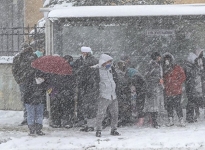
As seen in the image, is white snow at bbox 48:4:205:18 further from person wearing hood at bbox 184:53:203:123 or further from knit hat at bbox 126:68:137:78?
knit hat at bbox 126:68:137:78

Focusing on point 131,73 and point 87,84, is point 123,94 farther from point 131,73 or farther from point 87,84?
point 87,84

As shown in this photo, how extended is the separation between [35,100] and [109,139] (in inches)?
70.1

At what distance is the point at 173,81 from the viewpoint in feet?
38.5

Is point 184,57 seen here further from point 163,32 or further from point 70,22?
point 70,22

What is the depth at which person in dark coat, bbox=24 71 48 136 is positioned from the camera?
35.0ft

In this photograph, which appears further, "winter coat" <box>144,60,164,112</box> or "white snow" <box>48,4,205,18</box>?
"white snow" <box>48,4,205,18</box>

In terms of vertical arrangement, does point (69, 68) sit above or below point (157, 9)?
below

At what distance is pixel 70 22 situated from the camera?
12.5 metres

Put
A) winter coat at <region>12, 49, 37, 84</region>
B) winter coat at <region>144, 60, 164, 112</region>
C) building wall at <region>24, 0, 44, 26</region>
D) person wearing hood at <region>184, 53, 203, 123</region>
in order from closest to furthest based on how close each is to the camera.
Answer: winter coat at <region>12, 49, 37, 84</region>, winter coat at <region>144, 60, 164, 112</region>, person wearing hood at <region>184, 53, 203, 123</region>, building wall at <region>24, 0, 44, 26</region>

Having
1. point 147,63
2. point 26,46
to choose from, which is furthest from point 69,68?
point 147,63

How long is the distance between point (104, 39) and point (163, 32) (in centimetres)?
153

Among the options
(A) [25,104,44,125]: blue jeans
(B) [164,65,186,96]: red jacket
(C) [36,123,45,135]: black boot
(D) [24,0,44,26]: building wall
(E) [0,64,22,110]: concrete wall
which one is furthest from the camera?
(D) [24,0,44,26]: building wall

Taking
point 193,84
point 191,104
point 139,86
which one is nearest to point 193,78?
point 193,84

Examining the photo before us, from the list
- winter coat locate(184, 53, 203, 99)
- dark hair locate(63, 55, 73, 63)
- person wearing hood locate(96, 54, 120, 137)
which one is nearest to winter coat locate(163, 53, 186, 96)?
winter coat locate(184, 53, 203, 99)
